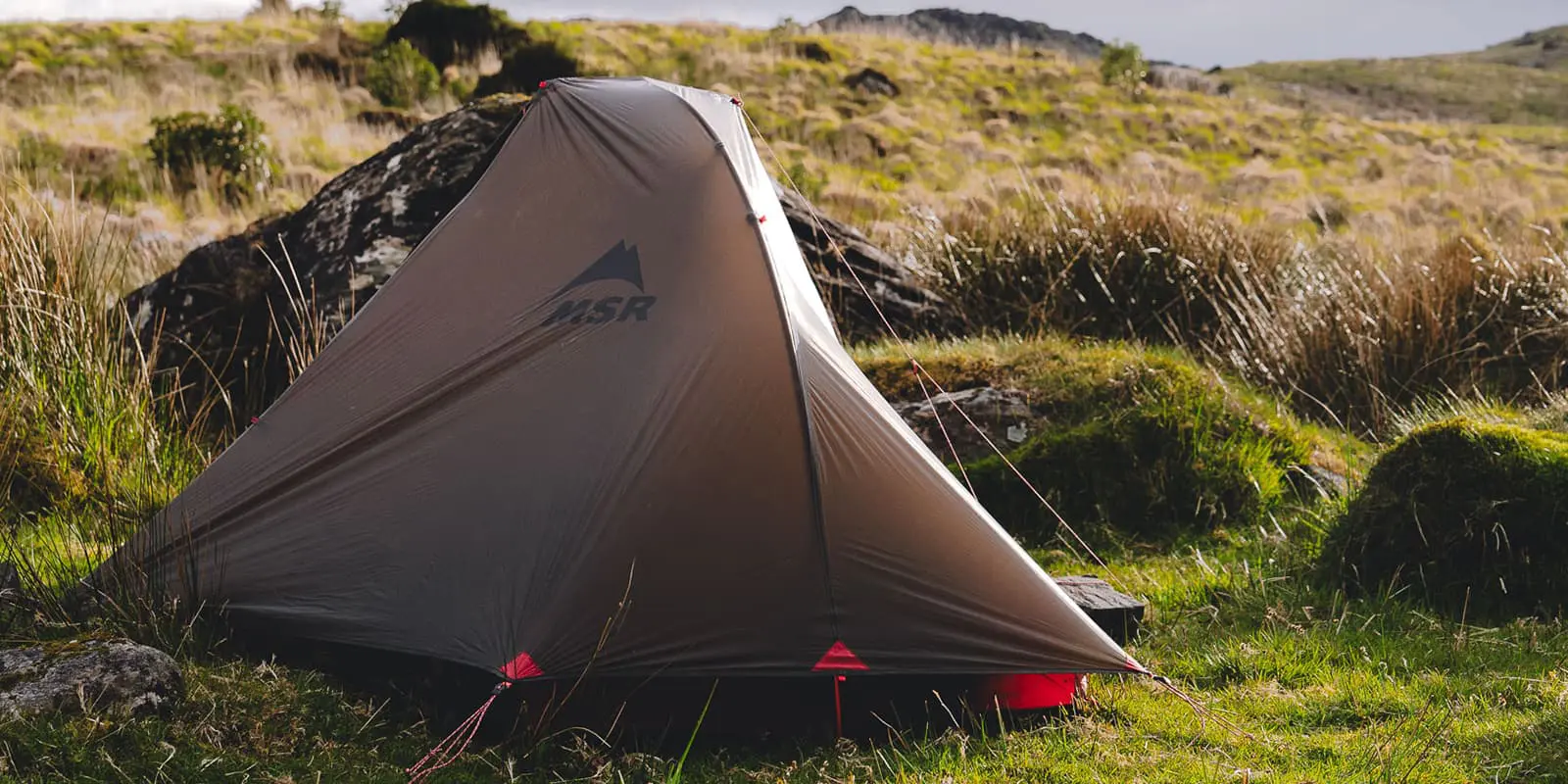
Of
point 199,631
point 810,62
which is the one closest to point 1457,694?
point 199,631

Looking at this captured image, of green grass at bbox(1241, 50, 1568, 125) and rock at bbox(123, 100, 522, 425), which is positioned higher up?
green grass at bbox(1241, 50, 1568, 125)

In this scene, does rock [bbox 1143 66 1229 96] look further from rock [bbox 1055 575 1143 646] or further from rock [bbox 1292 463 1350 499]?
rock [bbox 1055 575 1143 646]

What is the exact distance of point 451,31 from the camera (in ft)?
87.7

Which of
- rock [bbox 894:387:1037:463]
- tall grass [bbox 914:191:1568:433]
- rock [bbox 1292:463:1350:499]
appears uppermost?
tall grass [bbox 914:191:1568:433]

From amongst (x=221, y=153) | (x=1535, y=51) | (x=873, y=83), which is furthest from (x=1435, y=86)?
(x=221, y=153)

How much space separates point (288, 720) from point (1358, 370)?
23.2ft

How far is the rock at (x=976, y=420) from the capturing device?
6.87 meters

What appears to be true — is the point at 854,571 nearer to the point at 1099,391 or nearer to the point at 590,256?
the point at 590,256

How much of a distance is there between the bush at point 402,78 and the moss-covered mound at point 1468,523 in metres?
19.4

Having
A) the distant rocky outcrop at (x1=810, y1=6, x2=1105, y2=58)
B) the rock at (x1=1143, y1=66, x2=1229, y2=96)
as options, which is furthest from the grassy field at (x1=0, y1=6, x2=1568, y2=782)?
the distant rocky outcrop at (x1=810, y1=6, x2=1105, y2=58)

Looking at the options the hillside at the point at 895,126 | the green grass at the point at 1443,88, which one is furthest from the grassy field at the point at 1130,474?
the green grass at the point at 1443,88

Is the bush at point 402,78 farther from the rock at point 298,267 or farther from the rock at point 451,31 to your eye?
the rock at point 298,267

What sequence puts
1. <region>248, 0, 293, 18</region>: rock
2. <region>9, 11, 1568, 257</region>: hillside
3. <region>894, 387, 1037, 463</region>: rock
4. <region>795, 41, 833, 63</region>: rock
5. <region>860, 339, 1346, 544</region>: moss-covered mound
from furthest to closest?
<region>248, 0, 293, 18</region>: rock → <region>795, 41, 833, 63</region>: rock → <region>9, 11, 1568, 257</region>: hillside → <region>894, 387, 1037, 463</region>: rock → <region>860, 339, 1346, 544</region>: moss-covered mound

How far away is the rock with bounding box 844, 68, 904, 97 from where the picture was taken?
94.6 ft
